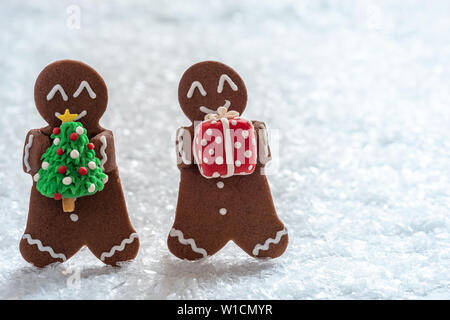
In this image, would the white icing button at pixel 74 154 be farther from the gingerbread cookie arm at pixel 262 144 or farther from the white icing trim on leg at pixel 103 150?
the gingerbread cookie arm at pixel 262 144

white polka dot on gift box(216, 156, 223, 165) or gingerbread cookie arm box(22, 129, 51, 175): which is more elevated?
gingerbread cookie arm box(22, 129, 51, 175)

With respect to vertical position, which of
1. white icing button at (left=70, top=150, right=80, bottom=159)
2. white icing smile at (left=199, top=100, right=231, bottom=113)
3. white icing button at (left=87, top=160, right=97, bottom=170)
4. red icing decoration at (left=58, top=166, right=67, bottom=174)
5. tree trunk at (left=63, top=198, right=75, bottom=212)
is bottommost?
tree trunk at (left=63, top=198, right=75, bottom=212)

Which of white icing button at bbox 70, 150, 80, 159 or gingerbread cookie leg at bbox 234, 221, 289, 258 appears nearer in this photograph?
white icing button at bbox 70, 150, 80, 159

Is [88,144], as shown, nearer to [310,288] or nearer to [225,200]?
[225,200]

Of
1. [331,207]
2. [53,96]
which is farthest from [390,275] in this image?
[53,96]

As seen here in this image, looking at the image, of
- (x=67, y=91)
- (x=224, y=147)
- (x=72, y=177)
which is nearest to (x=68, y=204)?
(x=72, y=177)

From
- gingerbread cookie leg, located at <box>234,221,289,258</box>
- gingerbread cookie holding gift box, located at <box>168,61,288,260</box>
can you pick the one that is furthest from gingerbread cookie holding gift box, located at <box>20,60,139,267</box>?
gingerbread cookie leg, located at <box>234,221,289,258</box>

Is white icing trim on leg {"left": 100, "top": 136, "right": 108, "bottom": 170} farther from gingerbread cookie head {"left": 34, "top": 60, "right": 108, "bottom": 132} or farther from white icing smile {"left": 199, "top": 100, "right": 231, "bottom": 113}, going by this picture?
white icing smile {"left": 199, "top": 100, "right": 231, "bottom": 113}

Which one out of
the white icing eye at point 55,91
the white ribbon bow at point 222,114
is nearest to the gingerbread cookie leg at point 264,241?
the white ribbon bow at point 222,114
